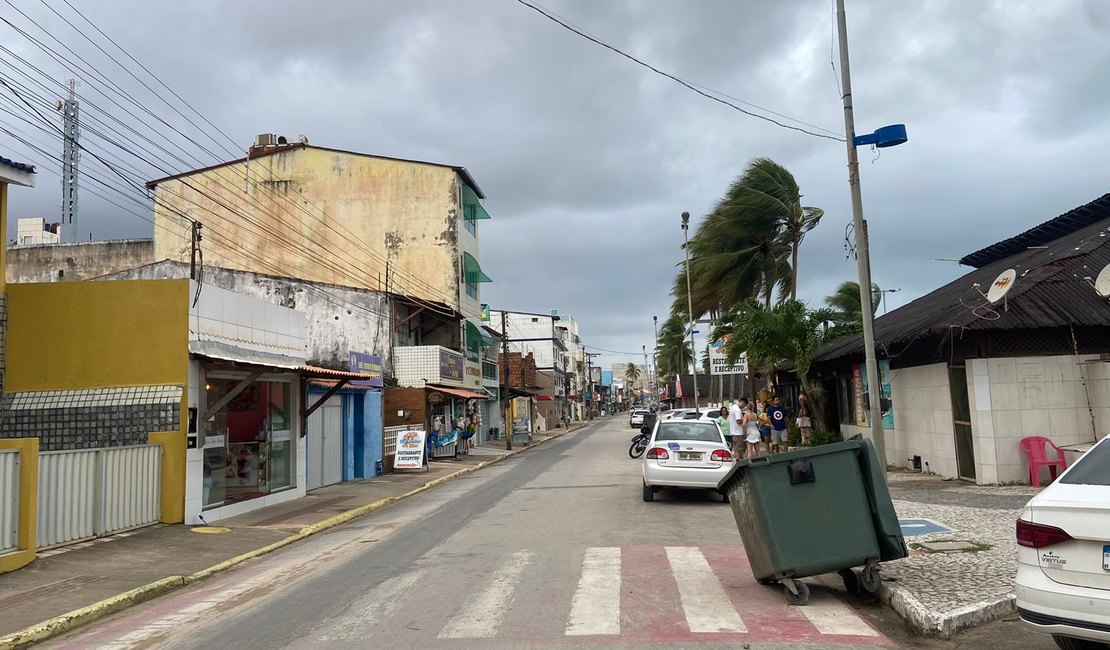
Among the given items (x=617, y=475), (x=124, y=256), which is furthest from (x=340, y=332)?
(x=617, y=475)

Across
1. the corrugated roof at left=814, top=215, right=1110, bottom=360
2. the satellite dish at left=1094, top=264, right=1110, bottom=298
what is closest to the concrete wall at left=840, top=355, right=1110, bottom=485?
the corrugated roof at left=814, top=215, right=1110, bottom=360

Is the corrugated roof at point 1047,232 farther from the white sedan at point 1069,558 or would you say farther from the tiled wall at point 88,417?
the tiled wall at point 88,417

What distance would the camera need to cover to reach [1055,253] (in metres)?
17.1

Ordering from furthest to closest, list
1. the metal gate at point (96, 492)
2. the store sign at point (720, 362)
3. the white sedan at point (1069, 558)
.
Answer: the store sign at point (720, 362)
the metal gate at point (96, 492)
the white sedan at point (1069, 558)

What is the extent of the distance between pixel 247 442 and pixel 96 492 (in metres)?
4.34

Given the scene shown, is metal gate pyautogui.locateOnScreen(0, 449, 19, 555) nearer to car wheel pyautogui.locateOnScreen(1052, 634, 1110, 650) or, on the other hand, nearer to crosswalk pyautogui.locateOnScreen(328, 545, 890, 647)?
crosswalk pyautogui.locateOnScreen(328, 545, 890, 647)

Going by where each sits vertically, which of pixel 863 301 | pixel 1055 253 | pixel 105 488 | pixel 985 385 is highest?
pixel 1055 253

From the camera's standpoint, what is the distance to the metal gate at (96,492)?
1062 centimetres

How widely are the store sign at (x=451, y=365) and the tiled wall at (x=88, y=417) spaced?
19671 millimetres

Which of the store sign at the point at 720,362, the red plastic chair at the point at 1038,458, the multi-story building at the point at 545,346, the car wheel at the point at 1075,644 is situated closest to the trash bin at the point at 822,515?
the car wheel at the point at 1075,644

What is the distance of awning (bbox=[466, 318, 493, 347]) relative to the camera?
131ft

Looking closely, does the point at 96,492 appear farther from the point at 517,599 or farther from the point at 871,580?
the point at 871,580

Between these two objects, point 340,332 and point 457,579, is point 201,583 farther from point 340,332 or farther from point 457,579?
point 340,332

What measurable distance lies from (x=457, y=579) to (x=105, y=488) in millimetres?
6620
